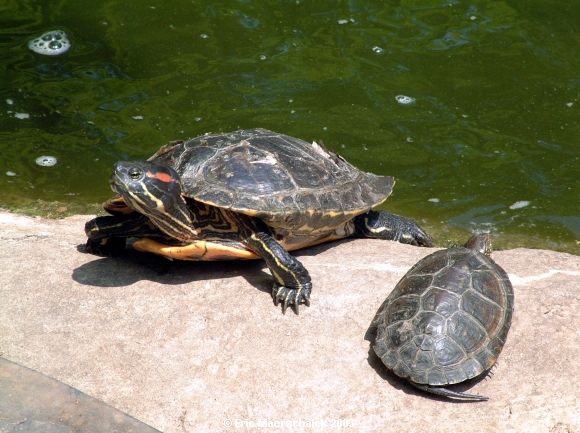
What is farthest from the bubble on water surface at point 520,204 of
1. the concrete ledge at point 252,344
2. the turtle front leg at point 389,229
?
the concrete ledge at point 252,344

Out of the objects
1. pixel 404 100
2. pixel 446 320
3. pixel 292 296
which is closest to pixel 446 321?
pixel 446 320

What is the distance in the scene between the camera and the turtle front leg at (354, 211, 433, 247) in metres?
6.72

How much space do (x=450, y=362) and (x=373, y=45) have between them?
7.00 m

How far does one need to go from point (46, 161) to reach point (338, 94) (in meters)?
3.75

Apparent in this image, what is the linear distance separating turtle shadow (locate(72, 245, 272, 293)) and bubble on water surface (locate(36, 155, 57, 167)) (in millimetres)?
2884

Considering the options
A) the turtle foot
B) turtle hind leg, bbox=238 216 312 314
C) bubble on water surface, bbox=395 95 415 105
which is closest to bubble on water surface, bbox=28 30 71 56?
bubble on water surface, bbox=395 95 415 105

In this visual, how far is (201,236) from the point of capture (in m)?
5.75

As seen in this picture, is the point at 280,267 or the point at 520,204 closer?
the point at 280,267

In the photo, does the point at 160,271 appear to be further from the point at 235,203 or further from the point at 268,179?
the point at 268,179

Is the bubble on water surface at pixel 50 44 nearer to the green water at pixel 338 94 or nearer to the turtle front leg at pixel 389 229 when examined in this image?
the green water at pixel 338 94

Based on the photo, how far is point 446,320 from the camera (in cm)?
468

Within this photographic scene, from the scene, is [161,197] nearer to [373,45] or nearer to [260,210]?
[260,210]

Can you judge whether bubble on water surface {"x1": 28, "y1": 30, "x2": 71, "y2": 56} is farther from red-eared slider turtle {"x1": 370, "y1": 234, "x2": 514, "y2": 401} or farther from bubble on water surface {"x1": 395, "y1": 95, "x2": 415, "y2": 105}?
red-eared slider turtle {"x1": 370, "y1": 234, "x2": 514, "y2": 401}

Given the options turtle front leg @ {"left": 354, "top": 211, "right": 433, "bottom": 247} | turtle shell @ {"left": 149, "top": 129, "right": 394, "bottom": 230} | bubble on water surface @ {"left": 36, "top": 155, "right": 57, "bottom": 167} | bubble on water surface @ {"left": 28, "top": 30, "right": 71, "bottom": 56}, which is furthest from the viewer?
bubble on water surface @ {"left": 28, "top": 30, "right": 71, "bottom": 56}
